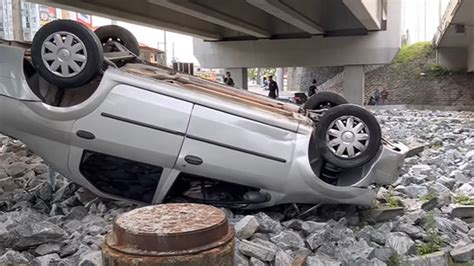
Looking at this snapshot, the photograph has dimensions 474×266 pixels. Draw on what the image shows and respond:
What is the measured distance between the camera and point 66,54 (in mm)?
4824

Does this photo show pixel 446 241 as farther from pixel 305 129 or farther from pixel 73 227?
pixel 73 227

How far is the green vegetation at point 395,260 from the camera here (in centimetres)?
420

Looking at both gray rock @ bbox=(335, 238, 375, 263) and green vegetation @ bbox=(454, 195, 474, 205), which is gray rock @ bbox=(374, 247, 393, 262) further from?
green vegetation @ bbox=(454, 195, 474, 205)

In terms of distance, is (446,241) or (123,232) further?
(446,241)

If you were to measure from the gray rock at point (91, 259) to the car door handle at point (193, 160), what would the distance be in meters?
1.37

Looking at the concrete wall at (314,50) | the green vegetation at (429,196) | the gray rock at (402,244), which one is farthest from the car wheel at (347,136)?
the concrete wall at (314,50)

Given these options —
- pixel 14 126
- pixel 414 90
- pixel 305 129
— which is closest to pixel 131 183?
pixel 14 126

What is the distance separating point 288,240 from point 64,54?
265cm

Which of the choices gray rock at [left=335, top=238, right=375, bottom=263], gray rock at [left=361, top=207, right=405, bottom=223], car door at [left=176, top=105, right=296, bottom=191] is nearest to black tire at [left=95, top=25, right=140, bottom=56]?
car door at [left=176, top=105, right=296, bottom=191]

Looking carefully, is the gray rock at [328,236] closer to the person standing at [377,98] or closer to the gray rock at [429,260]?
the gray rock at [429,260]

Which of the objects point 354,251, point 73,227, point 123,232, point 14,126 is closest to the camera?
point 123,232

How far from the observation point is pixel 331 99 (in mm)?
6547

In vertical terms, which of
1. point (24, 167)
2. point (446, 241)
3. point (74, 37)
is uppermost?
point (74, 37)

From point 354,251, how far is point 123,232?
2976mm
